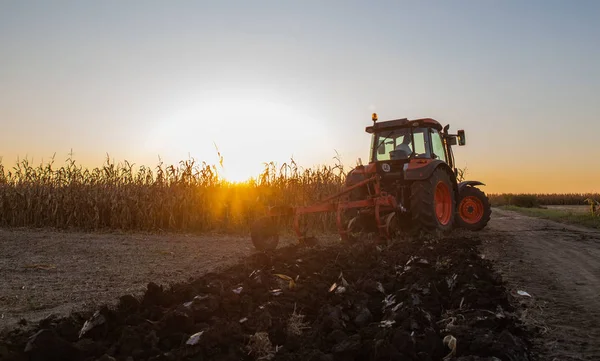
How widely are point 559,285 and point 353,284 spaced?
1.91 meters

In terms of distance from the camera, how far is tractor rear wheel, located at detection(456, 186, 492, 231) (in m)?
9.77

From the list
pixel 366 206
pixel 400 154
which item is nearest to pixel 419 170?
pixel 400 154

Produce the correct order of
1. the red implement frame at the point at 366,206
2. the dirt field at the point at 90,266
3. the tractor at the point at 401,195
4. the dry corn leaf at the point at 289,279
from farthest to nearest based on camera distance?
the tractor at the point at 401,195, the red implement frame at the point at 366,206, the dirt field at the point at 90,266, the dry corn leaf at the point at 289,279

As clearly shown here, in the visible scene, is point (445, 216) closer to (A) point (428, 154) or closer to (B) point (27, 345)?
(A) point (428, 154)

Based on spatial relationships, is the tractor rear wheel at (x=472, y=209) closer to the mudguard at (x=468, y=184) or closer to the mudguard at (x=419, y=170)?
the mudguard at (x=468, y=184)

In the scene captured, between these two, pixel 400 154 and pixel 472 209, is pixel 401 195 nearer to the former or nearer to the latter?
pixel 400 154

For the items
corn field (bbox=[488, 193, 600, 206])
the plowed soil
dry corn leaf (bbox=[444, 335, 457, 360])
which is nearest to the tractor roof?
the plowed soil

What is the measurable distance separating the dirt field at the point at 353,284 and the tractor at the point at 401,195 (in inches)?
33.8

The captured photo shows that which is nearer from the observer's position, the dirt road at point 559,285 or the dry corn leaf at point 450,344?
the dry corn leaf at point 450,344

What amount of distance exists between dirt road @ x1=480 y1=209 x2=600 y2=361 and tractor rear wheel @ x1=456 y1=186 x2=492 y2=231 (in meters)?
1.93

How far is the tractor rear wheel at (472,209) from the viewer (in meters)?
9.77

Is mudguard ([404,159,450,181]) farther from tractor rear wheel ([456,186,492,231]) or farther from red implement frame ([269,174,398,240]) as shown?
tractor rear wheel ([456,186,492,231])

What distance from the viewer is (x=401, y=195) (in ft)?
26.3

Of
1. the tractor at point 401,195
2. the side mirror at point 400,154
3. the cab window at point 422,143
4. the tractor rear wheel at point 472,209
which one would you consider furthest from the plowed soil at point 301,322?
the tractor rear wheel at point 472,209
